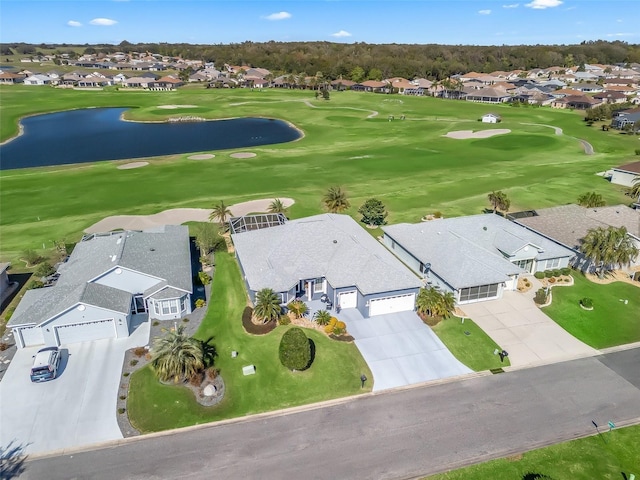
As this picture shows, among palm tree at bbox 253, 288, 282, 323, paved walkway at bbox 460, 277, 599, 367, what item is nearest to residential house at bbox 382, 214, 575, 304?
paved walkway at bbox 460, 277, 599, 367

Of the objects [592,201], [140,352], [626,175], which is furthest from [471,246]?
[626,175]

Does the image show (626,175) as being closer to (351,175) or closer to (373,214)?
(351,175)

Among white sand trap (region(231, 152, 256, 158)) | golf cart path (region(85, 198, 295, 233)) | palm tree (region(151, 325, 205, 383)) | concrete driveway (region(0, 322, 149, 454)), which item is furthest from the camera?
white sand trap (region(231, 152, 256, 158))

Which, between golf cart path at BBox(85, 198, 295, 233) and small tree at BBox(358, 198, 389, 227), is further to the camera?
golf cart path at BBox(85, 198, 295, 233)

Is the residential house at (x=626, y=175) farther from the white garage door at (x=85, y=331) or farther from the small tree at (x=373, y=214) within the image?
the white garage door at (x=85, y=331)

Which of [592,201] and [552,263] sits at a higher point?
[592,201]

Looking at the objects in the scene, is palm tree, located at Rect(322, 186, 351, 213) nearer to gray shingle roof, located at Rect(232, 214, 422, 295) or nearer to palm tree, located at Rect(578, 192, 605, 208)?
gray shingle roof, located at Rect(232, 214, 422, 295)

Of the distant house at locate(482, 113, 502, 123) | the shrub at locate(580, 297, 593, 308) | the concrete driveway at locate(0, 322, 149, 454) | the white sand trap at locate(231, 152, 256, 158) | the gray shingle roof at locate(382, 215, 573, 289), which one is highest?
the distant house at locate(482, 113, 502, 123)
